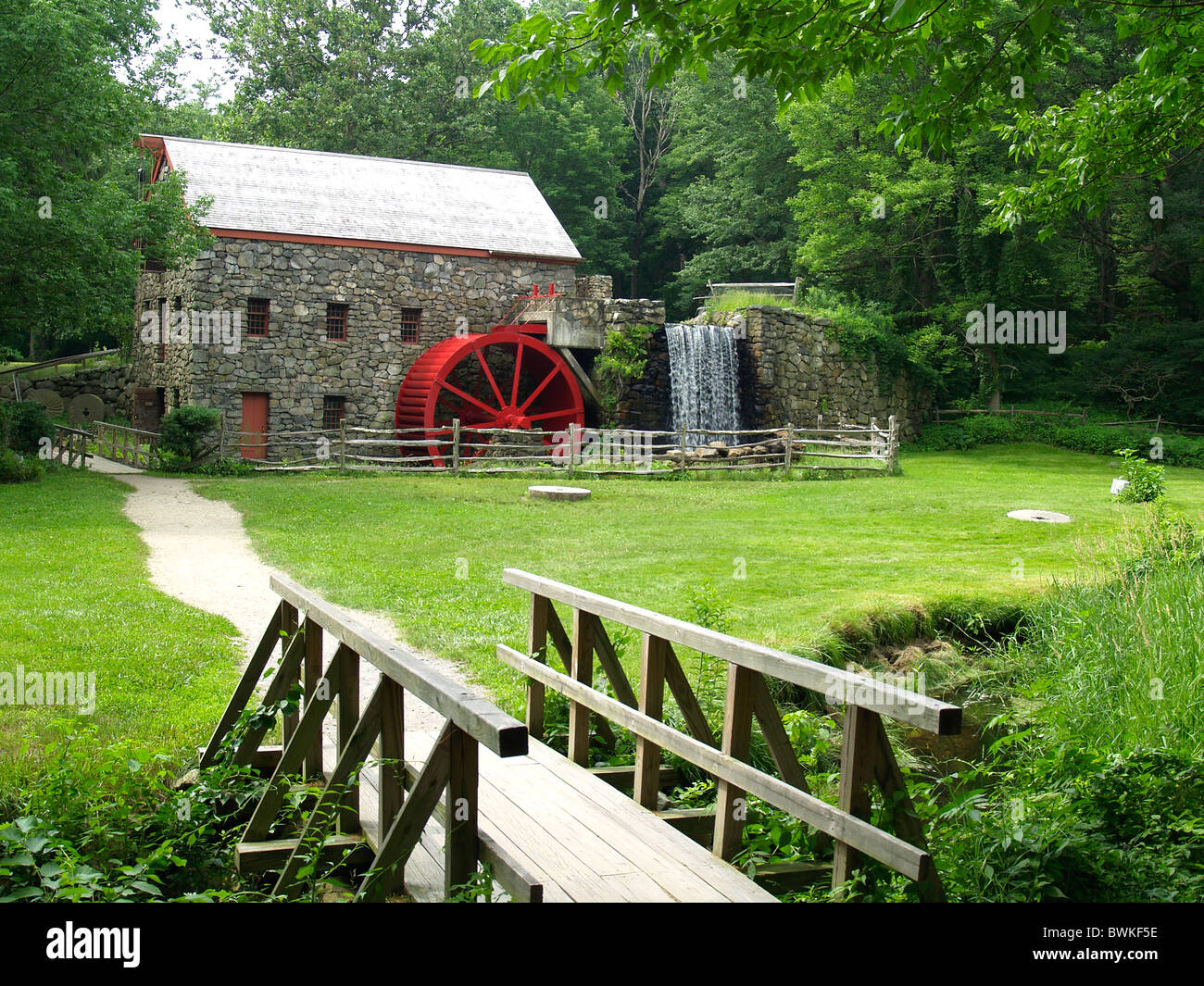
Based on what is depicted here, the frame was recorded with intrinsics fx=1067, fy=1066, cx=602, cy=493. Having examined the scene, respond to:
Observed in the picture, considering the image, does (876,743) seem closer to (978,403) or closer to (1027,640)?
(1027,640)

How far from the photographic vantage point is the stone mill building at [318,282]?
22.0 meters

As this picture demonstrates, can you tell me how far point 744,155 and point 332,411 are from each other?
18448 millimetres

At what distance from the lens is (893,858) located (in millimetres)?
3188

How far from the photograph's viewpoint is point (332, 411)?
75.9 feet

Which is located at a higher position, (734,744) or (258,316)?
(258,316)

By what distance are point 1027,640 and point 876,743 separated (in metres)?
5.65

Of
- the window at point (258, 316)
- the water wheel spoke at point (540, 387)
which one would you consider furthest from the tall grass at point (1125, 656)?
the window at point (258, 316)

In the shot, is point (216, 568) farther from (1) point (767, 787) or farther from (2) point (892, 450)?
(2) point (892, 450)

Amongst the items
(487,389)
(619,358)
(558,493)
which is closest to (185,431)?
(558,493)

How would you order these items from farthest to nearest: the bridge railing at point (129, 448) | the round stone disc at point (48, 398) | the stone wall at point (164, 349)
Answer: the round stone disc at point (48, 398)
the stone wall at point (164, 349)
the bridge railing at point (129, 448)

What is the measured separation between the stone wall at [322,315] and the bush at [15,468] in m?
5.23

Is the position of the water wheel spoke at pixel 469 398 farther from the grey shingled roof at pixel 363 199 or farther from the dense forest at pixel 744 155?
the dense forest at pixel 744 155

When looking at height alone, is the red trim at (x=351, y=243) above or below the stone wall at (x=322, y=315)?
above
